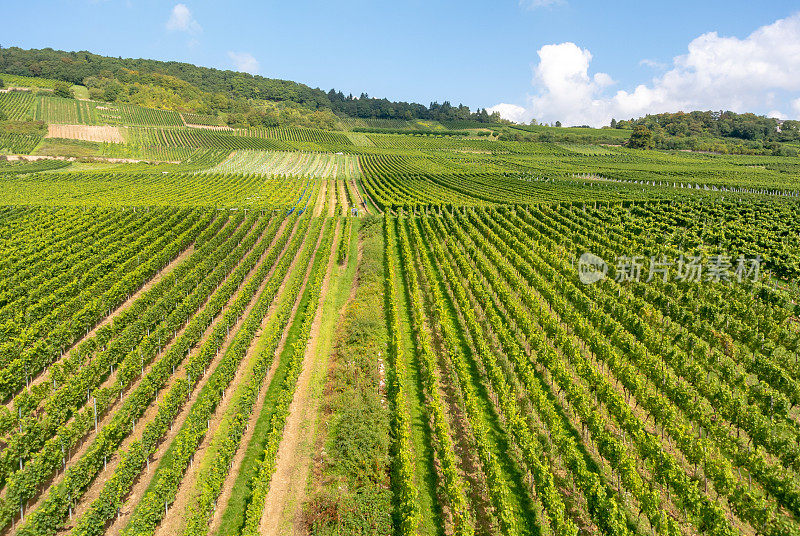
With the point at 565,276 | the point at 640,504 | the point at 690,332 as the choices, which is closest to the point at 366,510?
the point at 640,504

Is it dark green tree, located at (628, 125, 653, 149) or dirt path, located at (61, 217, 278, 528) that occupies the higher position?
dark green tree, located at (628, 125, 653, 149)

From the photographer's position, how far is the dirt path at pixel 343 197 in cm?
6931

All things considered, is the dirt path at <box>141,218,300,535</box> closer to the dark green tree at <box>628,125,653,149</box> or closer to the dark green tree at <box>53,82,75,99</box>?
the dark green tree at <box>628,125,653,149</box>

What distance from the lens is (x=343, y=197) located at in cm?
7988

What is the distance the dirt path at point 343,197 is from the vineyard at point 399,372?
401 inches

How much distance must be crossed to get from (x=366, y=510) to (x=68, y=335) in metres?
22.4

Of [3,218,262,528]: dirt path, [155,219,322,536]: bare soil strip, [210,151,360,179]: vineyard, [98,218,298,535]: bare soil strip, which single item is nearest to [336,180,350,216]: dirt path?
[210,151,360,179]: vineyard

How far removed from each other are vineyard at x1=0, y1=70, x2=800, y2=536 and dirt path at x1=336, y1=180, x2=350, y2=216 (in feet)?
33.4

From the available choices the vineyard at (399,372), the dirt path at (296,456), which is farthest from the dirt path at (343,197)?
the dirt path at (296,456)

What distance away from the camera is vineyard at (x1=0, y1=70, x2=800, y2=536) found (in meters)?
16.0

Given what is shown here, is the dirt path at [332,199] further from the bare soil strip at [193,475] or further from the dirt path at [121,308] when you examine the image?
the bare soil strip at [193,475]

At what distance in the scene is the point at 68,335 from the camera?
2678 cm

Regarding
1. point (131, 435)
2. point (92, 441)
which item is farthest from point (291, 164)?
point (92, 441)

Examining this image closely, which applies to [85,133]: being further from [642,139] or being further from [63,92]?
[642,139]
